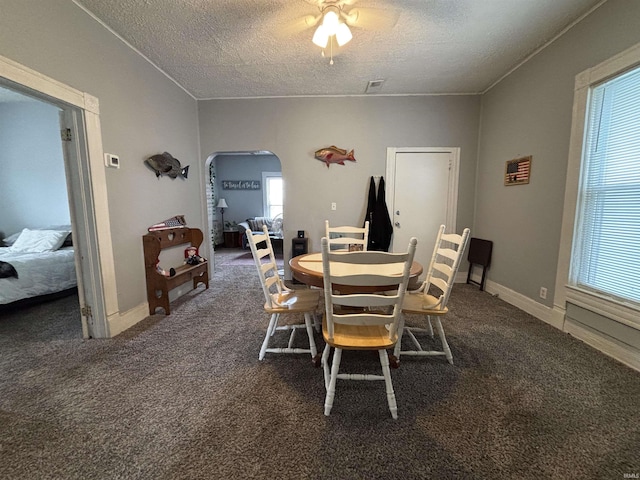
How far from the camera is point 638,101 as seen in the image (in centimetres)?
171

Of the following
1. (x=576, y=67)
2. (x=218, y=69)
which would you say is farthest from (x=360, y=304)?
(x=218, y=69)

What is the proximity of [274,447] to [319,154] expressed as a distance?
3223 mm

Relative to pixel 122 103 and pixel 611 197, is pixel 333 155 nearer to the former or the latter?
pixel 122 103

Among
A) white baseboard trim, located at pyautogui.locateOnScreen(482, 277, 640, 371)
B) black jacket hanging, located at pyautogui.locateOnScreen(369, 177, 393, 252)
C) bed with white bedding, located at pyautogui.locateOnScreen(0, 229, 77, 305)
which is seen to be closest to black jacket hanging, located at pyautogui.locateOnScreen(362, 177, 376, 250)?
black jacket hanging, located at pyautogui.locateOnScreen(369, 177, 393, 252)

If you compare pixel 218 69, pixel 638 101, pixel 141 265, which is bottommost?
pixel 141 265

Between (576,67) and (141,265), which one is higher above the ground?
(576,67)

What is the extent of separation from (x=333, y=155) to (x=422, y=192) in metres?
1.37

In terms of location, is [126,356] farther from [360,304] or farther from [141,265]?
[360,304]

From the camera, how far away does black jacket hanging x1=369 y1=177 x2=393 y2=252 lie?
140 inches

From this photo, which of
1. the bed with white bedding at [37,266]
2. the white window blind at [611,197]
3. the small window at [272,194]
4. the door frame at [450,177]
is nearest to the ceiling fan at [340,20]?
the door frame at [450,177]

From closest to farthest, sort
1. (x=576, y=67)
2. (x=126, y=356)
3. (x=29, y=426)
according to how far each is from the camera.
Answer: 1. (x=29, y=426)
2. (x=126, y=356)
3. (x=576, y=67)

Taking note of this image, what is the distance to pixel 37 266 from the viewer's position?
8.82 feet

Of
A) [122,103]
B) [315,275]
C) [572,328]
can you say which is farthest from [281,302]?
[572,328]

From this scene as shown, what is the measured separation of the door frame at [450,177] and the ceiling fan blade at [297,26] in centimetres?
187
